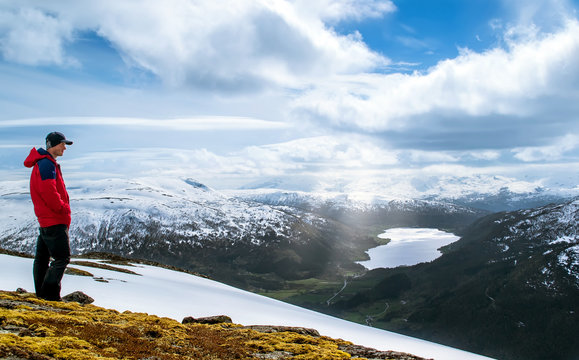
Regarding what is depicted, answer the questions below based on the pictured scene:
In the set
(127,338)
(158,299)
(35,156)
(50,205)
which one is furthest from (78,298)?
(35,156)

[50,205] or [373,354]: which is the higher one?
[50,205]

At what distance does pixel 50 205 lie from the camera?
1254cm

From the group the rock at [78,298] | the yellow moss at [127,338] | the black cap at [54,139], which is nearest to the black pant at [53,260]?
the yellow moss at [127,338]

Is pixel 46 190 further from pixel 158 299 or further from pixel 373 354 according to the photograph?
pixel 373 354

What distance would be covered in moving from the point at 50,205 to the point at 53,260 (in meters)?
2.19

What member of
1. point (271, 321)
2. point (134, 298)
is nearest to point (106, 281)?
point (134, 298)

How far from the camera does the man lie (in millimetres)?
12484

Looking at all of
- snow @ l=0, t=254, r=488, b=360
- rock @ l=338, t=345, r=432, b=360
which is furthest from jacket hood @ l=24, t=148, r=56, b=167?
rock @ l=338, t=345, r=432, b=360

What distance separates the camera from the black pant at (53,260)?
12.9 meters

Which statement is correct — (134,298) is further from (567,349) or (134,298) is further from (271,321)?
(567,349)

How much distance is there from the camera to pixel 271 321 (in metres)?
24.8

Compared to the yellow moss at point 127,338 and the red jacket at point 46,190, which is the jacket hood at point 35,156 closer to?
the red jacket at point 46,190

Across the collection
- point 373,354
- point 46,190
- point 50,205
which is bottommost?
point 373,354

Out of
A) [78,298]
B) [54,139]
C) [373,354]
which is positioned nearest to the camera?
[54,139]
